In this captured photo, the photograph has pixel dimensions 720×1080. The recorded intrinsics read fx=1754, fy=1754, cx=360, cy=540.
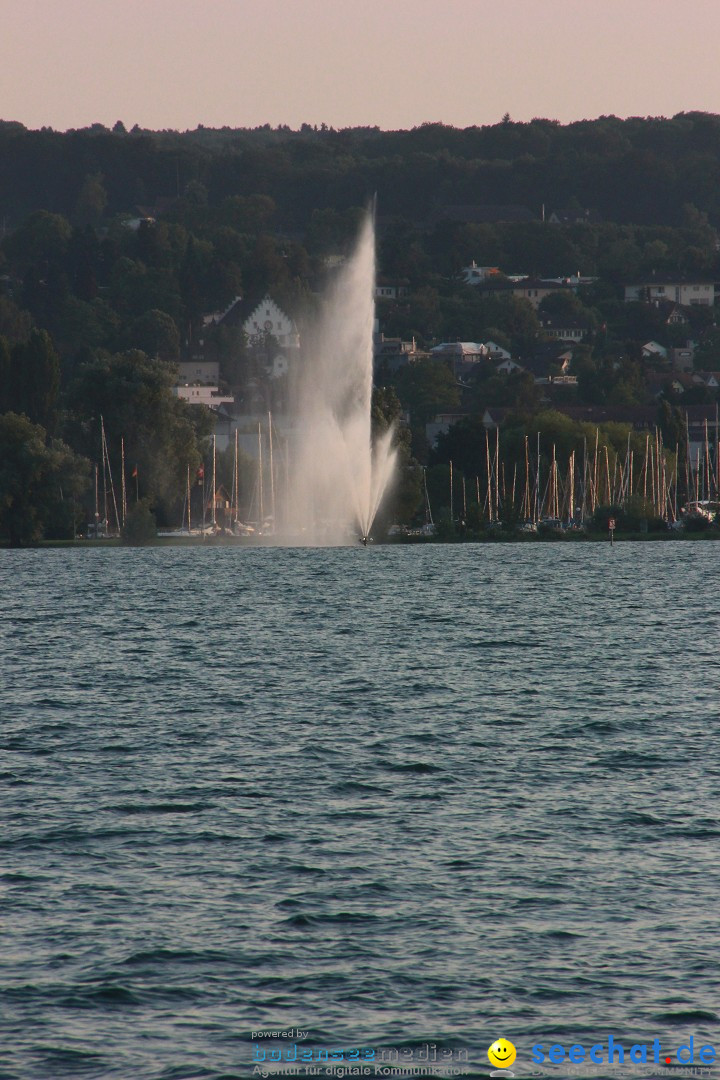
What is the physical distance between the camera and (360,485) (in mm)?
139125

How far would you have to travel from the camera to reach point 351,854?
2556 cm

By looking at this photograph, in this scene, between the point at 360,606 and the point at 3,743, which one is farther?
the point at 360,606

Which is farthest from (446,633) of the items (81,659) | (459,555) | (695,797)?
(459,555)

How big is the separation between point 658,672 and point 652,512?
320ft

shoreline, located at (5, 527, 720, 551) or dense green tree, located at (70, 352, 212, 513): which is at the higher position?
dense green tree, located at (70, 352, 212, 513)

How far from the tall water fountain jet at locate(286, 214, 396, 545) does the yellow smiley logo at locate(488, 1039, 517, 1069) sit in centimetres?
11263

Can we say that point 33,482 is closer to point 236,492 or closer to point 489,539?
point 236,492

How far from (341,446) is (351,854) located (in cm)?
11420

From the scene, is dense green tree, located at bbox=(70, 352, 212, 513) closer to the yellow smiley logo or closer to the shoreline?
the shoreline

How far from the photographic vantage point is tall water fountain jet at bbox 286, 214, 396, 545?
13612 cm

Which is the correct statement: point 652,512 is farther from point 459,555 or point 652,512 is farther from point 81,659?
point 81,659

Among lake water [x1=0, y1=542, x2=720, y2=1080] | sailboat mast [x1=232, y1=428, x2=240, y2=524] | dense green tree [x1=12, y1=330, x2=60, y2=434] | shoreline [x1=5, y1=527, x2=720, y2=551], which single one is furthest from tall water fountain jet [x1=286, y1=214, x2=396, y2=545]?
lake water [x1=0, y1=542, x2=720, y2=1080]

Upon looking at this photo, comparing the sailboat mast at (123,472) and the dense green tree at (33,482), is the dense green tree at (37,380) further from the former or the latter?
the dense green tree at (33,482)

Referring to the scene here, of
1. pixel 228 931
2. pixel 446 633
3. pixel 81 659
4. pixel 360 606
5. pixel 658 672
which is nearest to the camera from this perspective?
pixel 228 931
